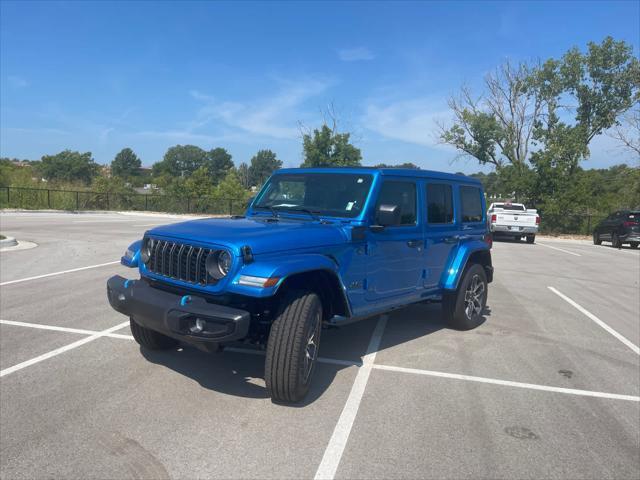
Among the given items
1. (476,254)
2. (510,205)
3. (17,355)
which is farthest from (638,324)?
(510,205)

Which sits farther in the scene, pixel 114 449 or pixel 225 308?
pixel 225 308

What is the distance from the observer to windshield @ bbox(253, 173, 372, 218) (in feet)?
16.5

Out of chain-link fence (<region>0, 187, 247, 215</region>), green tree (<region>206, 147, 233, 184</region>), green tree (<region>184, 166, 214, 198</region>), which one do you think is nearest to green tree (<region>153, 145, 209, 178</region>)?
green tree (<region>206, 147, 233, 184</region>)

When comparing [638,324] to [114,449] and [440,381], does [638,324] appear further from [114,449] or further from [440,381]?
[114,449]

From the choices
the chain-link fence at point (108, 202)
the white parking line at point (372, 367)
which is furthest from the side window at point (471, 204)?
the chain-link fence at point (108, 202)

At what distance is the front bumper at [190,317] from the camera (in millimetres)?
3662

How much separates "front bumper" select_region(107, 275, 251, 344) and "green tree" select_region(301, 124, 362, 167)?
102 ft

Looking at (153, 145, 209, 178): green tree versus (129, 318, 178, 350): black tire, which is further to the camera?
(153, 145, 209, 178): green tree

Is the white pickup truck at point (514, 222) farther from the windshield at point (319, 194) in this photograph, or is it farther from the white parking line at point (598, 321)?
the windshield at point (319, 194)

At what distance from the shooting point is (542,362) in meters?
5.51

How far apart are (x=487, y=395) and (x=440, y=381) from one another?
44 centimetres

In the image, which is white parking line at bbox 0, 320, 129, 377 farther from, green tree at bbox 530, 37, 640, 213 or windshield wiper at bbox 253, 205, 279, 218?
green tree at bbox 530, 37, 640, 213

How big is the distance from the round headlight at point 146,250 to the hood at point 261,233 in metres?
0.08

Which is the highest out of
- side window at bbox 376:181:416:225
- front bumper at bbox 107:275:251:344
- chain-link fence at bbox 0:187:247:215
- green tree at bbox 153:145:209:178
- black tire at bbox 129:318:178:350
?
green tree at bbox 153:145:209:178
